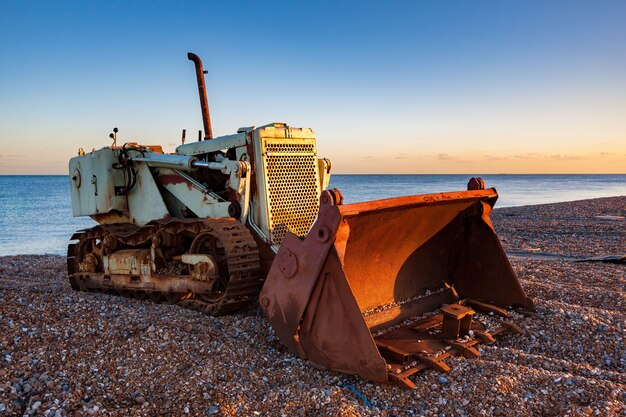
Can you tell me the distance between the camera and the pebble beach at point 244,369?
3.61 m

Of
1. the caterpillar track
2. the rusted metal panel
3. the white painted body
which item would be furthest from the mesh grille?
the caterpillar track

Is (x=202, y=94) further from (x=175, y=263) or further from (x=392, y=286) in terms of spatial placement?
(x=392, y=286)

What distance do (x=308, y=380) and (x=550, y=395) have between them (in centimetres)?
185

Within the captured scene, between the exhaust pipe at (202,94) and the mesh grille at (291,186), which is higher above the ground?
the exhaust pipe at (202,94)

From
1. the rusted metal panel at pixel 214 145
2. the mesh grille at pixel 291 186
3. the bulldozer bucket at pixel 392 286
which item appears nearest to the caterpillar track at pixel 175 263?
the mesh grille at pixel 291 186

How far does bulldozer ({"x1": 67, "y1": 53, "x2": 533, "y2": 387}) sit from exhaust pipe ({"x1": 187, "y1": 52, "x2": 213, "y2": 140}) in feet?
0.06

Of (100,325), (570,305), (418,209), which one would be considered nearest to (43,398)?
(100,325)

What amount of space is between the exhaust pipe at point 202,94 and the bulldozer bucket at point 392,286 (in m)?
3.91

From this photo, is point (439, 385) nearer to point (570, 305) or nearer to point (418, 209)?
point (418, 209)

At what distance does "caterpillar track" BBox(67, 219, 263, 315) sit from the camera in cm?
566

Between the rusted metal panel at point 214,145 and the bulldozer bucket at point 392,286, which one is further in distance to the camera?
the rusted metal panel at point 214,145

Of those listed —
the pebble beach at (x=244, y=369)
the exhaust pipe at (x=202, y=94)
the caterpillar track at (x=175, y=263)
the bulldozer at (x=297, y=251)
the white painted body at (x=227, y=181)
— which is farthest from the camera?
the exhaust pipe at (x=202, y=94)

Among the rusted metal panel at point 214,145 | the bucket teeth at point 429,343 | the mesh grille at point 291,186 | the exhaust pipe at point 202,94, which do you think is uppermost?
the exhaust pipe at point 202,94

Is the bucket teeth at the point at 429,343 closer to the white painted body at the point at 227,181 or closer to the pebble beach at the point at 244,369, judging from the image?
the pebble beach at the point at 244,369
